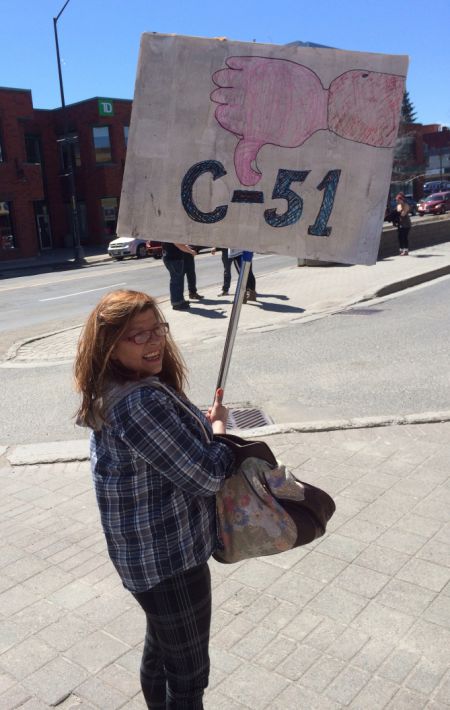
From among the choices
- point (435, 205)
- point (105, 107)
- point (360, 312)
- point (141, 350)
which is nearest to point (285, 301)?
point (360, 312)

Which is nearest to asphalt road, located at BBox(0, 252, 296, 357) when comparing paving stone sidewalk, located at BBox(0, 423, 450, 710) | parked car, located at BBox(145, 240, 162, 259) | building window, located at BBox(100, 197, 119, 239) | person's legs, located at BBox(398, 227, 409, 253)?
person's legs, located at BBox(398, 227, 409, 253)

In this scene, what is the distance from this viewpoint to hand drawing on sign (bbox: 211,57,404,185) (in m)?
2.45

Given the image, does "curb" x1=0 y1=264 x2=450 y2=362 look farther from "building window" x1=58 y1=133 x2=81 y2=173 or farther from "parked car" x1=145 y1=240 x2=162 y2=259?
"building window" x1=58 y1=133 x2=81 y2=173

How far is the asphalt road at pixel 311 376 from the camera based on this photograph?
21.3ft

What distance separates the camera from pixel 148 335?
2.13 m

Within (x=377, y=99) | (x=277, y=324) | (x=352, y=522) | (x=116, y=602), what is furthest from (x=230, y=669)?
(x=277, y=324)

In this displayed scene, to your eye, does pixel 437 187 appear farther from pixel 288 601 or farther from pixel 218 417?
pixel 218 417

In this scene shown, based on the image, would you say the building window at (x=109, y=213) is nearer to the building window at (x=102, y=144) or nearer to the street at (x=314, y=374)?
the building window at (x=102, y=144)

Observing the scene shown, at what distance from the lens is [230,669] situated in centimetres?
290

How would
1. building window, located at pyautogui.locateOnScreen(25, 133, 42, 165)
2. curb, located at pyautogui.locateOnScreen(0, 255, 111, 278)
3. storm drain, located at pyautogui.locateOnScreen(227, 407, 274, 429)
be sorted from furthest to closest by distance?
building window, located at pyautogui.locateOnScreen(25, 133, 42, 165), curb, located at pyautogui.locateOnScreen(0, 255, 111, 278), storm drain, located at pyautogui.locateOnScreen(227, 407, 274, 429)

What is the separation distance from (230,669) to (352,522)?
1458 mm

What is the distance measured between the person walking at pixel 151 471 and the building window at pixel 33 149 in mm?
40976

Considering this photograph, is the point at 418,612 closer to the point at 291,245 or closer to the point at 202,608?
the point at 202,608

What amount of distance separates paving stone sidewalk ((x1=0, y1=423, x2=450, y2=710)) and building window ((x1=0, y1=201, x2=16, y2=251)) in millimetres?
31831
